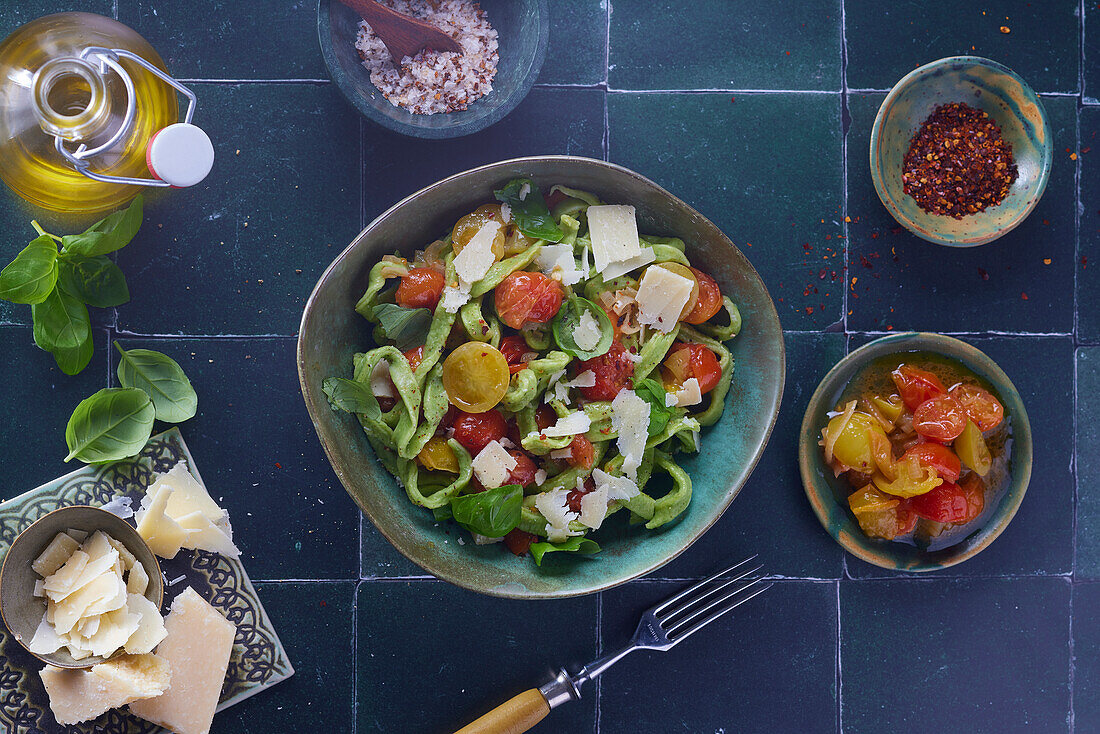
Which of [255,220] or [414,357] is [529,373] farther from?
[255,220]

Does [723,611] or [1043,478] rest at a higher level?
[1043,478]

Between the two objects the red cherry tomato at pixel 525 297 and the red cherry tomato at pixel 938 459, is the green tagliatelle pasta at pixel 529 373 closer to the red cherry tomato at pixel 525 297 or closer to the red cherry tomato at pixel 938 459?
the red cherry tomato at pixel 525 297

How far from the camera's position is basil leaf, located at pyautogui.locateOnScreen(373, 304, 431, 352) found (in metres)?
1.42

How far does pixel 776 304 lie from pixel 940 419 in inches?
16.8

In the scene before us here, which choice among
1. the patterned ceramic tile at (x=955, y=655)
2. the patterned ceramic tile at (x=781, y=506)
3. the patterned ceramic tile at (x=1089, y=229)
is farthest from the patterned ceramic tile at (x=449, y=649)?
the patterned ceramic tile at (x=1089, y=229)

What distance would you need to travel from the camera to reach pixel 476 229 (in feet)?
4.76

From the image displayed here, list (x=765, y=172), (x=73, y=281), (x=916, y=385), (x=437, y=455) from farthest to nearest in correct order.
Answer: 1. (x=765, y=172)
2. (x=916, y=385)
3. (x=73, y=281)
4. (x=437, y=455)

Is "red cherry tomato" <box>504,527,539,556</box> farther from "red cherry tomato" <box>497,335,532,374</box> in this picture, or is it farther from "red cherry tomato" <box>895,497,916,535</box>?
"red cherry tomato" <box>895,497,916,535</box>

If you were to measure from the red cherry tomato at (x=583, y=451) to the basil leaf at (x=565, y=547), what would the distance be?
0.46 ft

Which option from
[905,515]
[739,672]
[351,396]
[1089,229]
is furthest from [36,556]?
[1089,229]

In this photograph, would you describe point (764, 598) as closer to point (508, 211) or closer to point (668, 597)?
point (668, 597)

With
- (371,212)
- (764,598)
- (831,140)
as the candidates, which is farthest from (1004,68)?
(371,212)

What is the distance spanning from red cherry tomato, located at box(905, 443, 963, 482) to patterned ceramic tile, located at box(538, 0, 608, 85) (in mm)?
1078

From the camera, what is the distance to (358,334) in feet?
4.93
